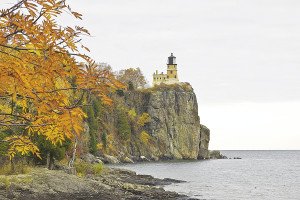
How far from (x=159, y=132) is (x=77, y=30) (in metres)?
140

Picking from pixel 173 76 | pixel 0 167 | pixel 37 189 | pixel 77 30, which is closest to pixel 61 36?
pixel 77 30

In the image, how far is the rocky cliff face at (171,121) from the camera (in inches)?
5689

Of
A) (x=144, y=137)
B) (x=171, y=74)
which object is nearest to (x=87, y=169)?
(x=144, y=137)

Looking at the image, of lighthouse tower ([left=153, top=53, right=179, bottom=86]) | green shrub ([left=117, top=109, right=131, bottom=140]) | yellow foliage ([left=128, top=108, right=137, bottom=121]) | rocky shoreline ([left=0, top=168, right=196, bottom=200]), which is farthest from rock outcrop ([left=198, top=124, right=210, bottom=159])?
rocky shoreline ([left=0, top=168, right=196, bottom=200])

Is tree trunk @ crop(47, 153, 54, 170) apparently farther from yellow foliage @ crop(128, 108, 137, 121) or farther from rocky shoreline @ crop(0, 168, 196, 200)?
yellow foliage @ crop(128, 108, 137, 121)

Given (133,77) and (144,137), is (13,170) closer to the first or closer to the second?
(144,137)

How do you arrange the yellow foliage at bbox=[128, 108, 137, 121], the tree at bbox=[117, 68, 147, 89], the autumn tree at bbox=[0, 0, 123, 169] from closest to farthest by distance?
the autumn tree at bbox=[0, 0, 123, 169] → the yellow foliage at bbox=[128, 108, 137, 121] → the tree at bbox=[117, 68, 147, 89]

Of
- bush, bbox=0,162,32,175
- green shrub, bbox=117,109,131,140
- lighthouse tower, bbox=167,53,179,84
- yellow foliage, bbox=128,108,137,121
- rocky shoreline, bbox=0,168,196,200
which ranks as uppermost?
lighthouse tower, bbox=167,53,179,84

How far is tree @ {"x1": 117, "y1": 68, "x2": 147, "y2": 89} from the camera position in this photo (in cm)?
15038

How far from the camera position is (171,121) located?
490 feet

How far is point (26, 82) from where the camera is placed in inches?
205

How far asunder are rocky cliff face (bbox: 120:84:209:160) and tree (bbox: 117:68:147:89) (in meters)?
6.53

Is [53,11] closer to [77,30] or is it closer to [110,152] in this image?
[77,30]

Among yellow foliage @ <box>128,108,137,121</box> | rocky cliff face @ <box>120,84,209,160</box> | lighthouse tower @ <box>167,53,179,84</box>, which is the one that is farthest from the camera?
lighthouse tower @ <box>167,53,179,84</box>
